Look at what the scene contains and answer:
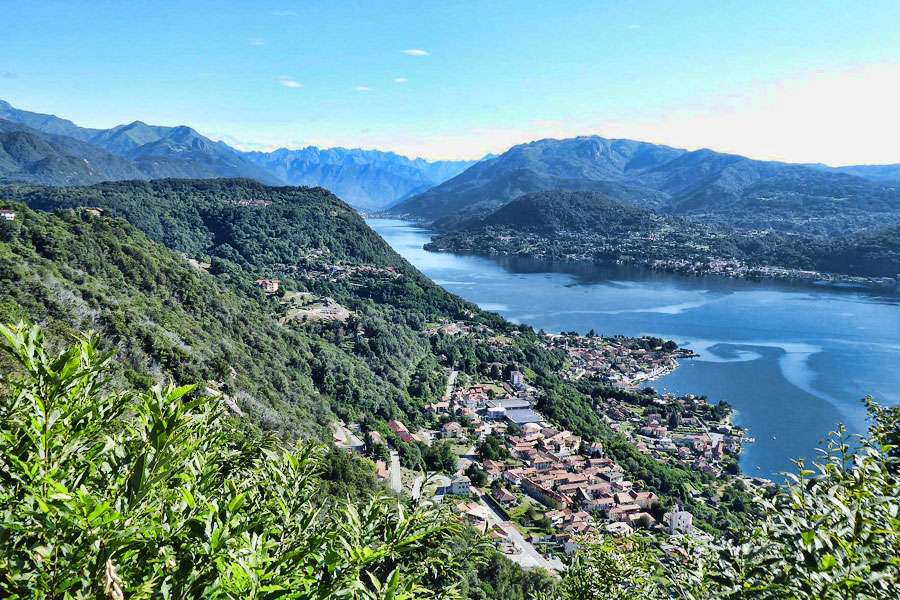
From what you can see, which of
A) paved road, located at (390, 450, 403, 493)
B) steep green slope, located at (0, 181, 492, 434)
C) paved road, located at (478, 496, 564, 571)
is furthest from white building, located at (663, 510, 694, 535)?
steep green slope, located at (0, 181, 492, 434)

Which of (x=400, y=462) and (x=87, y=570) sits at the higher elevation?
(x=87, y=570)

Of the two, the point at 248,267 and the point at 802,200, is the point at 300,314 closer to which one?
the point at 248,267

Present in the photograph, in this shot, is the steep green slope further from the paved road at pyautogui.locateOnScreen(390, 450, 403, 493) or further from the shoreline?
the shoreline

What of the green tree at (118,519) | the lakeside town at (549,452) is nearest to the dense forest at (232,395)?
the green tree at (118,519)

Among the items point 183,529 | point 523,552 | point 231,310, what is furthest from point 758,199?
point 183,529

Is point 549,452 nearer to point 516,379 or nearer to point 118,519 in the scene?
point 516,379

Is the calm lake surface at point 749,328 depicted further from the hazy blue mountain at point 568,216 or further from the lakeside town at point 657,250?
the hazy blue mountain at point 568,216

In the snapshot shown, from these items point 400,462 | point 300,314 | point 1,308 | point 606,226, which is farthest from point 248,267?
point 606,226

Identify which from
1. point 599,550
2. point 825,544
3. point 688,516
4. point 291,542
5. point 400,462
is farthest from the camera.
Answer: point 400,462
